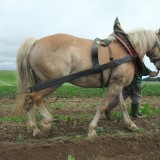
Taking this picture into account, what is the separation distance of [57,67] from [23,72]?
83 cm

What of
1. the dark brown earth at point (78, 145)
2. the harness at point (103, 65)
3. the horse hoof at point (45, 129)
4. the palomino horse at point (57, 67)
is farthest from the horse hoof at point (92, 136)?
the harness at point (103, 65)

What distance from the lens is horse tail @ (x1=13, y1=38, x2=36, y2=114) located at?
21.4 ft

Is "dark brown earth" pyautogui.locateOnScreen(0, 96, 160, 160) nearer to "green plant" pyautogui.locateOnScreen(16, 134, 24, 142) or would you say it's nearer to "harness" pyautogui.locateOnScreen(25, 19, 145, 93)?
A: "green plant" pyautogui.locateOnScreen(16, 134, 24, 142)

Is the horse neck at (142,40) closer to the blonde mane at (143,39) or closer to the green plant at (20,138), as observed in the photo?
the blonde mane at (143,39)

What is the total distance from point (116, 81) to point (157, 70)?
1487 mm

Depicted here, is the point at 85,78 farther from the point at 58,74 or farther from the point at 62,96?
the point at 62,96

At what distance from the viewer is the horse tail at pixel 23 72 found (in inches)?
256

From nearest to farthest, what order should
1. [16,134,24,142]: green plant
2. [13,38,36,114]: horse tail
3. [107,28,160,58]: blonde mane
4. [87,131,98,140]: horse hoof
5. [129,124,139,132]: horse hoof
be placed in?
1. [87,131,98,140]: horse hoof
2. [16,134,24,142]: green plant
3. [13,38,36,114]: horse tail
4. [107,28,160,58]: blonde mane
5. [129,124,139,132]: horse hoof

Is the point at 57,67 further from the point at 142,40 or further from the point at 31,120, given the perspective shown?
the point at 142,40

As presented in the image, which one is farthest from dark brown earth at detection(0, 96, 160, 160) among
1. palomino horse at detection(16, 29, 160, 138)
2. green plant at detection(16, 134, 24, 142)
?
palomino horse at detection(16, 29, 160, 138)

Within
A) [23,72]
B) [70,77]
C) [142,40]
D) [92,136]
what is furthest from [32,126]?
[142,40]

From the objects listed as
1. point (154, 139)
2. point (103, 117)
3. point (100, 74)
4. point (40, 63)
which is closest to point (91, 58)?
point (100, 74)

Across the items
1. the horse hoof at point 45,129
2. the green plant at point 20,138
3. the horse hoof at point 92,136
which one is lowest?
the green plant at point 20,138

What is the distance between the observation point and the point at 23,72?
6715 mm
